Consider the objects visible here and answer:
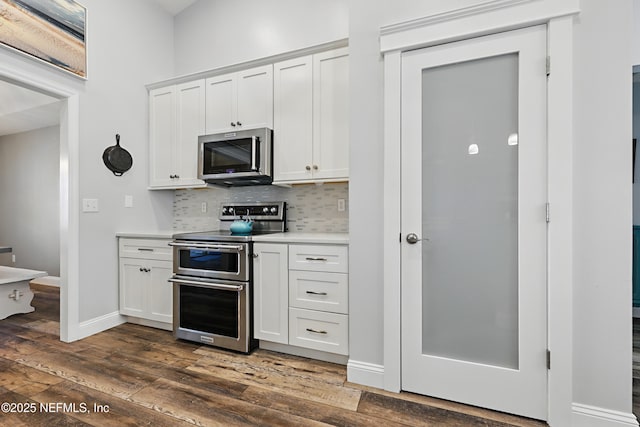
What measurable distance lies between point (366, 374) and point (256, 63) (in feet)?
8.62

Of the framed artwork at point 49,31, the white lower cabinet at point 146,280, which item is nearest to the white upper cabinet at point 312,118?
the white lower cabinet at point 146,280

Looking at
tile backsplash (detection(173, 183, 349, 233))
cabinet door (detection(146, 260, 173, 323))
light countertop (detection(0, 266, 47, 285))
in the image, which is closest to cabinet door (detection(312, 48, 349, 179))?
tile backsplash (detection(173, 183, 349, 233))

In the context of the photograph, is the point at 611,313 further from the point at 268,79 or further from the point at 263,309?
the point at 268,79

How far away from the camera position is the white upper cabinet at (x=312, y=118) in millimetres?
2504

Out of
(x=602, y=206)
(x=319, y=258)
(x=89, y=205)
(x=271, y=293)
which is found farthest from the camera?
(x=89, y=205)

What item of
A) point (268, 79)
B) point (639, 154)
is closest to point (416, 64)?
point (268, 79)

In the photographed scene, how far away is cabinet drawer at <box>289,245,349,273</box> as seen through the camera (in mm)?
2127

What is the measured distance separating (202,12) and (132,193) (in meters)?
2.12

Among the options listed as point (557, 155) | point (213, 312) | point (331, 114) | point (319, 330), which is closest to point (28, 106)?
point (213, 312)

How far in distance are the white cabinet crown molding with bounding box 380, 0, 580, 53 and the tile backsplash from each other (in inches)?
49.5

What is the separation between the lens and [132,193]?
→ 3.13 meters

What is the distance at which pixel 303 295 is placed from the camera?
224cm

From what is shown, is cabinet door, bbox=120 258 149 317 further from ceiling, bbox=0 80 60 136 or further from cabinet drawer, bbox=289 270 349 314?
ceiling, bbox=0 80 60 136

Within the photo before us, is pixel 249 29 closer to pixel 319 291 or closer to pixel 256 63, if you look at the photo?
pixel 256 63
